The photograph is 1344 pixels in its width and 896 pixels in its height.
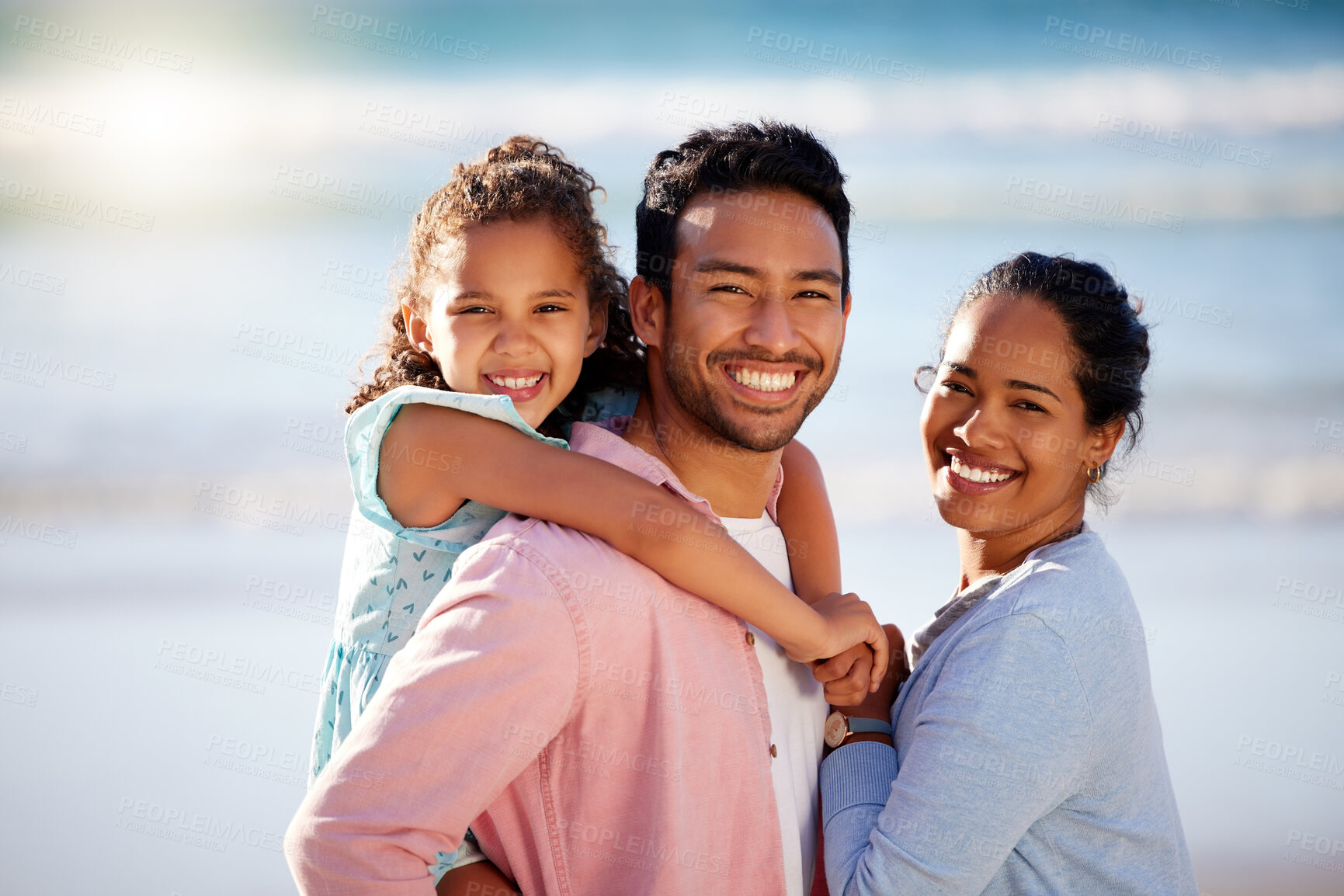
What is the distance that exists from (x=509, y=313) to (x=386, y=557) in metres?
0.48

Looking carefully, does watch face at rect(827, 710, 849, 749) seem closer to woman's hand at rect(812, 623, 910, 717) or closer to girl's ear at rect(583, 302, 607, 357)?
woman's hand at rect(812, 623, 910, 717)

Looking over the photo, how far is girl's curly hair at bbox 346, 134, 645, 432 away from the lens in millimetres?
2023

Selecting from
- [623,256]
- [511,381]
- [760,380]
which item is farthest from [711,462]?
[623,256]

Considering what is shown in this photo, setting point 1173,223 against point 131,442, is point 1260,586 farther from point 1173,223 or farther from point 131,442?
point 131,442

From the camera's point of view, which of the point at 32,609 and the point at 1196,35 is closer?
the point at 32,609

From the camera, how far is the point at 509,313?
199cm

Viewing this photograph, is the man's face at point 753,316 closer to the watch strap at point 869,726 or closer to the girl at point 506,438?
the girl at point 506,438

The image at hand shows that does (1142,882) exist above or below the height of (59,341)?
below

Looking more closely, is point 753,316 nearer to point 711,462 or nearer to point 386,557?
point 711,462

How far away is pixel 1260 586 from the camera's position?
17.2 feet

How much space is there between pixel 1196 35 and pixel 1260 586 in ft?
17.4

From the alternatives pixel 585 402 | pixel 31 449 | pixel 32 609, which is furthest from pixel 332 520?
pixel 585 402

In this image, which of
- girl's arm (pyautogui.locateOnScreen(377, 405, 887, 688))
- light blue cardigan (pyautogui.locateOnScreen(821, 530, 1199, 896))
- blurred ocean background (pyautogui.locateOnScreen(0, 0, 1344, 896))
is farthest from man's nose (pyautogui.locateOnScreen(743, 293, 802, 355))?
blurred ocean background (pyautogui.locateOnScreen(0, 0, 1344, 896))

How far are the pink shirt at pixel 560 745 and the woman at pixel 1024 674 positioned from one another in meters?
0.22
